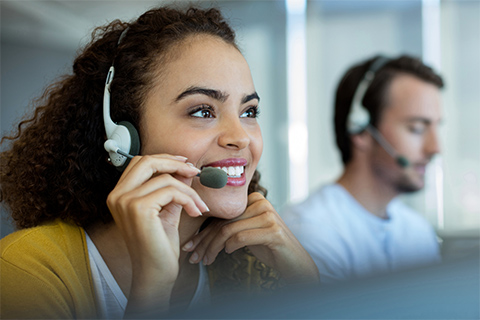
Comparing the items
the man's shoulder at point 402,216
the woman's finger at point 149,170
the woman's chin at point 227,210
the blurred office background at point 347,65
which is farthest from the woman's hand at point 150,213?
the blurred office background at point 347,65

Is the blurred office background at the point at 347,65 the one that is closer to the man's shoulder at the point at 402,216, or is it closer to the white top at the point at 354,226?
the man's shoulder at the point at 402,216

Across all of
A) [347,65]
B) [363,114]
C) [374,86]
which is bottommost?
[363,114]

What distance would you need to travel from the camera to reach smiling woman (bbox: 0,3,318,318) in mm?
678

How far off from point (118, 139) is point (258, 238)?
1.03 ft

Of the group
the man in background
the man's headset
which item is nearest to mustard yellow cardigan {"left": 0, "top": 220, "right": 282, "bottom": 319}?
the man in background

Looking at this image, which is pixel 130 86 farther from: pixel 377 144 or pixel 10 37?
pixel 377 144

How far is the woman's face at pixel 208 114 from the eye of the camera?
2.45ft

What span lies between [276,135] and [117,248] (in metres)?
2.68

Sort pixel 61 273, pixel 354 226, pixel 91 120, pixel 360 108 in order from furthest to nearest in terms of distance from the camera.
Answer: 1. pixel 360 108
2. pixel 354 226
3. pixel 91 120
4. pixel 61 273

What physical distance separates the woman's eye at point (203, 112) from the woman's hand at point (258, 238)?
211mm

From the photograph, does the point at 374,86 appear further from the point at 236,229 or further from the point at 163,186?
the point at 163,186

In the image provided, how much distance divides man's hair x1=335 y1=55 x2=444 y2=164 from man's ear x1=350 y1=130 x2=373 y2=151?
32 millimetres

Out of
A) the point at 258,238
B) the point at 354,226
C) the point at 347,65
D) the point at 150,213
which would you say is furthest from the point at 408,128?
the point at 347,65

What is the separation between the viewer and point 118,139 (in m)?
0.76
